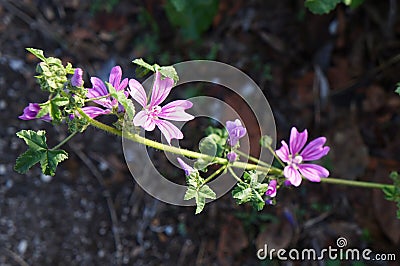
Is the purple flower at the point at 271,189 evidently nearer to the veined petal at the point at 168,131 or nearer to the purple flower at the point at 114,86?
the veined petal at the point at 168,131

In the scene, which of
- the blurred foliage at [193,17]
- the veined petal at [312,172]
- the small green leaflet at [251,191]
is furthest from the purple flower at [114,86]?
the blurred foliage at [193,17]

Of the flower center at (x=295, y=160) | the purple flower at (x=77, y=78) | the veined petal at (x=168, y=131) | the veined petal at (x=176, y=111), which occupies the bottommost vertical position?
the purple flower at (x=77, y=78)

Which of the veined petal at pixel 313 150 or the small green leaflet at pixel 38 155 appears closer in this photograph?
the small green leaflet at pixel 38 155

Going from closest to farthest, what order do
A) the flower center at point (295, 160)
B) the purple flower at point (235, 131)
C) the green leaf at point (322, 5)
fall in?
1. the purple flower at point (235, 131)
2. the flower center at point (295, 160)
3. the green leaf at point (322, 5)

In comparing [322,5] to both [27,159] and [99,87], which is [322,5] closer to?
[99,87]

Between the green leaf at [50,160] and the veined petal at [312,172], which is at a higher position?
the veined petal at [312,172]

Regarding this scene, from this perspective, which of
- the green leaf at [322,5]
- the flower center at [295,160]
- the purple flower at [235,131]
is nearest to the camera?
the purple flower at [235,131]

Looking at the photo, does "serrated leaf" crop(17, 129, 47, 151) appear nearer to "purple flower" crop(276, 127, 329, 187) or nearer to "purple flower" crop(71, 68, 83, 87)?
"purple flower" crop(71, 68, 83, 87)
